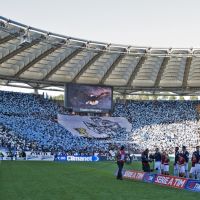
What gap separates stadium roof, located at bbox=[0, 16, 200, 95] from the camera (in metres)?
50.9

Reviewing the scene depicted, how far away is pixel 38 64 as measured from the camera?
193ft

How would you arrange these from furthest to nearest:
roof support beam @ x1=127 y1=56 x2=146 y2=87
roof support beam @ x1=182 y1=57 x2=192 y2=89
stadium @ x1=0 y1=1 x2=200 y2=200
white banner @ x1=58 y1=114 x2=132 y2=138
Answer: white banner @ x1=58 y1=114 x2=132 y2=138
roof support beam @ x1=182 y1=57 x2=192 y2=89
roof support beam @ x1=127 y1=56 x2=146 y2=87
stadium @ x1=0 y1=1 x2=200 y2=200

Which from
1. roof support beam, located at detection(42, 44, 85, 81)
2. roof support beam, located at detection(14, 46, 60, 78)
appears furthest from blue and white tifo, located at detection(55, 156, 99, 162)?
roof support beam, located at detection(42, 44, 85, 81)

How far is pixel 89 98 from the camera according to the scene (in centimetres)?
6856

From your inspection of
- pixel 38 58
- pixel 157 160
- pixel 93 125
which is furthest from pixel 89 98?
pixel 157 160

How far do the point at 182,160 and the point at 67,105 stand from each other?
4209 centimetres

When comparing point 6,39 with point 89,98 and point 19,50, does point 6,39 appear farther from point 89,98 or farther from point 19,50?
point 89,98

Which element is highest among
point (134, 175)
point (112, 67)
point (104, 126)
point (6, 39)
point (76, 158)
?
point (6, 39)

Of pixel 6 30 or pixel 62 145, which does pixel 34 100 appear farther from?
pixel 6 30

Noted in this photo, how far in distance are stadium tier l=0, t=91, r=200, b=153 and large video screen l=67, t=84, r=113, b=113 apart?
9.48 feet

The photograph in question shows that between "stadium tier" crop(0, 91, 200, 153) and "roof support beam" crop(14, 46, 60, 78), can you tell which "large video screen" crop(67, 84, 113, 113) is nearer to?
"stadium tier" crop(0, 91, 200, 153)

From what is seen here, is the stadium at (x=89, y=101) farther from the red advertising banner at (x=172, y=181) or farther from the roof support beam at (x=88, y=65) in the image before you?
the red advertising banner at (x=172, y=181)

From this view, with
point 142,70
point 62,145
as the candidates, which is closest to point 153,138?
point 142,70

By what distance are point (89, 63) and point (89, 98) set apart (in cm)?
944
